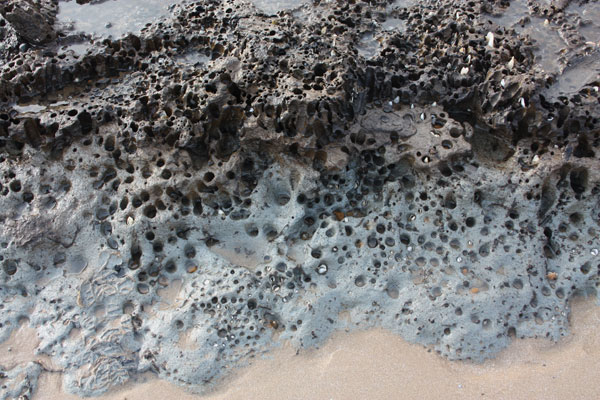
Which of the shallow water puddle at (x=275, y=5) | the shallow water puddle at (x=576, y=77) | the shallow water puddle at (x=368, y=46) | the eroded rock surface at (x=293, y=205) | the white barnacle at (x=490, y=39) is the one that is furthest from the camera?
the shallow water puddle at (x=275, y=5)

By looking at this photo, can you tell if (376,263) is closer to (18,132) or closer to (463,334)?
(463,334)

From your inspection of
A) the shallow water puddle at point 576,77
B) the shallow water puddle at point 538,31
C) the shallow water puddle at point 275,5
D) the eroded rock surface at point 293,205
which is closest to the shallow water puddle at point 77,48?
the eroded rock surface at point 293,205

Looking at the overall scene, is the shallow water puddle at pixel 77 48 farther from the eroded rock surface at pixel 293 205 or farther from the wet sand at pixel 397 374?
the wet sand at pixel 397 374

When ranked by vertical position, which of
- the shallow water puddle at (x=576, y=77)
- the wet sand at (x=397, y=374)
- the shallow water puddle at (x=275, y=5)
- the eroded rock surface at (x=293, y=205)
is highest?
the shallow water puddle at (x=275, y=5)

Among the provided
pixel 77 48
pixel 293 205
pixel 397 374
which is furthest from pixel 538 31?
pixel 77 48

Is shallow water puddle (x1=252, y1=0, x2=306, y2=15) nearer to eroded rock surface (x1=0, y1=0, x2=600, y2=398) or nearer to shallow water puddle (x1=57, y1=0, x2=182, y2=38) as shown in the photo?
eroded rock surface (x1=0, y1=0, x2=600, y2=398)
